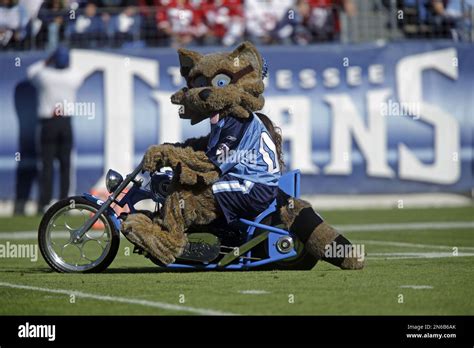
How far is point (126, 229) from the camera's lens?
892cm

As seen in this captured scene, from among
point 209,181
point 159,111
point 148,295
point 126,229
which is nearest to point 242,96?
point 209,181

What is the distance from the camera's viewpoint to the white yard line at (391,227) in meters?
14.1

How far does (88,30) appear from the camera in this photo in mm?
18656

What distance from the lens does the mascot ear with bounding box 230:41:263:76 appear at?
373 inches

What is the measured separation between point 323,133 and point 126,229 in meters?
9.63

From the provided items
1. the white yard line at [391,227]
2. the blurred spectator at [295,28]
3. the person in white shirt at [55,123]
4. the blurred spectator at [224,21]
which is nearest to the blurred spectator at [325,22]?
the blurred spectator at [295,28]

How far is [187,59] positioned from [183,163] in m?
1.12

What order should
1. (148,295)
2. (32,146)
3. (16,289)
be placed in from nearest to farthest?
(148,295), (16,289), (32,146)

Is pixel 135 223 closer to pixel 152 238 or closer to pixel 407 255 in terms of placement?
pixel 152 238

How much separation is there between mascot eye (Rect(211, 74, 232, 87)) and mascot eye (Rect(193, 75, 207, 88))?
0.11m

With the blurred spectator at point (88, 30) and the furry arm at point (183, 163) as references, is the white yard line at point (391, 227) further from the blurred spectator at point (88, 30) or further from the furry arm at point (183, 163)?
the furry arm at point (183, 163)

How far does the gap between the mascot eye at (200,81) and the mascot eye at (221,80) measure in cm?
11

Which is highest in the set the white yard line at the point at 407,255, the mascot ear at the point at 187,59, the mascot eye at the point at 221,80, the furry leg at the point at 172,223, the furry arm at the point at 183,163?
the mascot ear at the point at 187,59

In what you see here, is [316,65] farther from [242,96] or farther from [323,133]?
[242,96]
